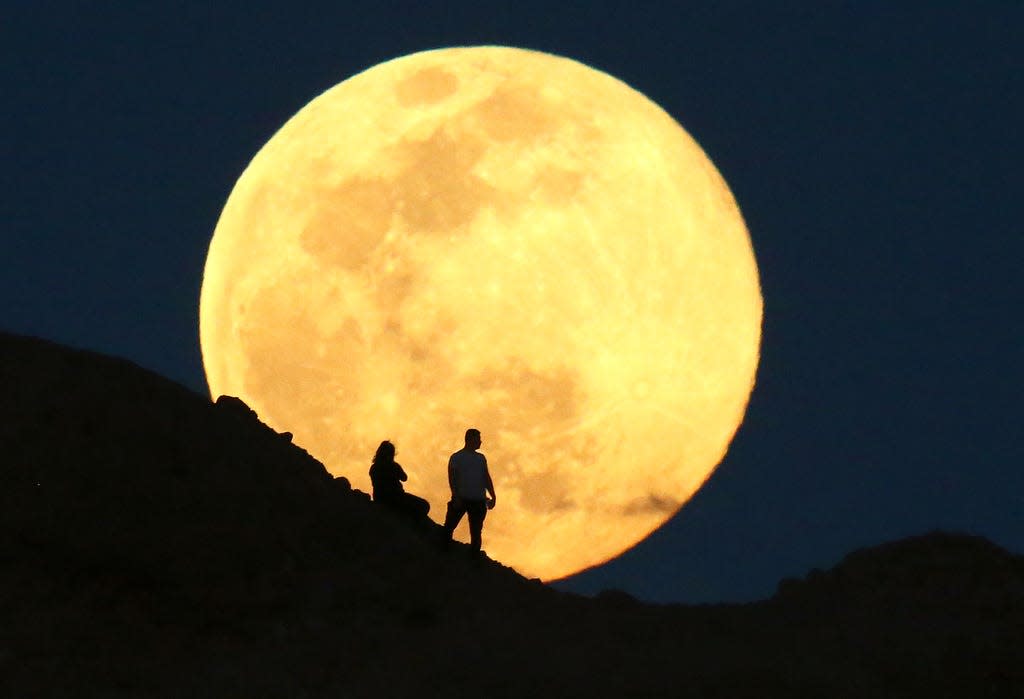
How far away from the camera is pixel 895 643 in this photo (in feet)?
60.0

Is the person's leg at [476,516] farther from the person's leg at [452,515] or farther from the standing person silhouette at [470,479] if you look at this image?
the person's leg at [452,515]

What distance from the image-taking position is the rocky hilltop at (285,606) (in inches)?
628

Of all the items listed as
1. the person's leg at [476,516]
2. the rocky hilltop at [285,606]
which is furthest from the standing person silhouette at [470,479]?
the rocky hilltop at [285,606]

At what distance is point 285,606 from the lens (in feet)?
59.3

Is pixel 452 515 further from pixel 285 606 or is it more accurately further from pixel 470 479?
pixel 285 606

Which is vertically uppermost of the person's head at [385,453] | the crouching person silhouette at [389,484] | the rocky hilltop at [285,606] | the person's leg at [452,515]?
the person's head at [385,453]

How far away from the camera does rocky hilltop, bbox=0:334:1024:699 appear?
16.0 metres

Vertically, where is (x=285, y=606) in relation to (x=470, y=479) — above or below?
below

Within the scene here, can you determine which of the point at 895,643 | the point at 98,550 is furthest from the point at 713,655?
the point at 98,550

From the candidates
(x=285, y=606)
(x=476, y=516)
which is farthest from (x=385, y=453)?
(x=285, y=606)

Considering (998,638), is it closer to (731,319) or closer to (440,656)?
(440,656)

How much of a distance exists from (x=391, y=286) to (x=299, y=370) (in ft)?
7.60

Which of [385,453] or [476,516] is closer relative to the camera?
[476,516]

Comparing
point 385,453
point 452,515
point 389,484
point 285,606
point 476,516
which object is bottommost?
point 285,606
